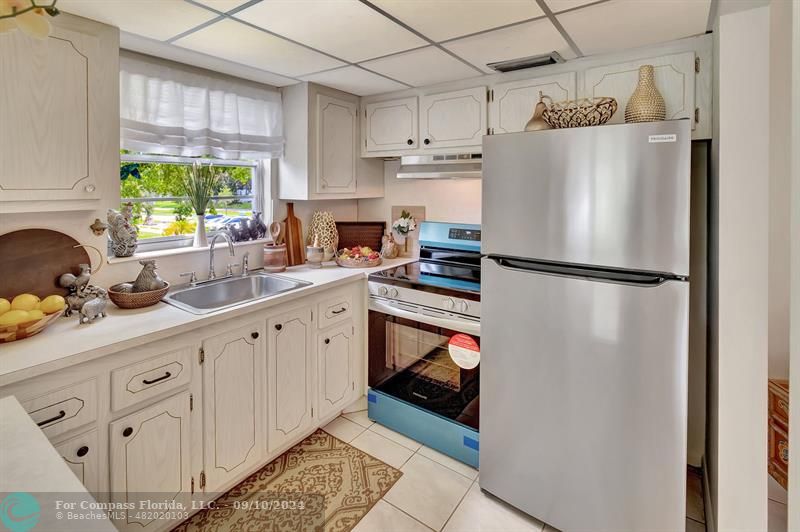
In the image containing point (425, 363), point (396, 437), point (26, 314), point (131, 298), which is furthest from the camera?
point (396, 437)

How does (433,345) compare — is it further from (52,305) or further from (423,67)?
(52,305)

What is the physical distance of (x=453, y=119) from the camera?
250 centimetres

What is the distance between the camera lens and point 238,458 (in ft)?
6.47

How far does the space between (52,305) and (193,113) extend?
4.03 feet

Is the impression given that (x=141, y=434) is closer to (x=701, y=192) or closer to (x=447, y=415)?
(x=447, y=415)

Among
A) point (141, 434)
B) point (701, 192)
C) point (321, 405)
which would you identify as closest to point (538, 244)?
point (701, 192)

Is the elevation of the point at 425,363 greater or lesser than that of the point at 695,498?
greater

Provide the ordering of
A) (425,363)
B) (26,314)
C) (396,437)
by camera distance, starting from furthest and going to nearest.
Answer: (396,437) < (425,363) < (26,314)

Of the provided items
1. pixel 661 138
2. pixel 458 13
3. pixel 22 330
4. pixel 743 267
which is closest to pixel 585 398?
pixel 743 267

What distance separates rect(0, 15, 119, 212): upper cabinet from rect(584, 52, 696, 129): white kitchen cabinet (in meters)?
2.22

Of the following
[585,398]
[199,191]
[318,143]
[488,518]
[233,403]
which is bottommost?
[488,518]

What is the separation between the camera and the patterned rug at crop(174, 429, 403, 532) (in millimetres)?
1845

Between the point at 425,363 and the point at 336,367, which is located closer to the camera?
the point at 425,363

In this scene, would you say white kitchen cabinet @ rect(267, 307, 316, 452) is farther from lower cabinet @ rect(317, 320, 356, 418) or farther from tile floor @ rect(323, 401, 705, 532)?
tile floor @ rect(323, 401, 705, 532)
